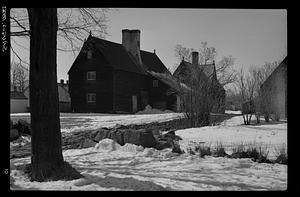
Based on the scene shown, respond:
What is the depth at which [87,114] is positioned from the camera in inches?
547

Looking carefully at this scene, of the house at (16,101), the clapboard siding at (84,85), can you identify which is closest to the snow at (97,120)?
the clapboard siding at (84,85)

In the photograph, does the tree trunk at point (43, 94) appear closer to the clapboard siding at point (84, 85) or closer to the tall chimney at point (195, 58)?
the clapboard siding at point (84, 85)

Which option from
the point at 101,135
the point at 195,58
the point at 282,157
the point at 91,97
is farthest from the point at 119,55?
the point at 282,157

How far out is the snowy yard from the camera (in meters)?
5.11

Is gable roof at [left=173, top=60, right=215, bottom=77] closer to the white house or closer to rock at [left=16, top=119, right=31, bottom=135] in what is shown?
rock at [left=16, top=119, right=31, bottom=135]

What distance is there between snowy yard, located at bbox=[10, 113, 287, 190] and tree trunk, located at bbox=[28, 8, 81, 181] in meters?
0.41

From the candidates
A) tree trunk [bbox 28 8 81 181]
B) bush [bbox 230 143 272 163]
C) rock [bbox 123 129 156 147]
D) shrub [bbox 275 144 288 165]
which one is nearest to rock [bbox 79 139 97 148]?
rock [bbox 123 129 156 147]

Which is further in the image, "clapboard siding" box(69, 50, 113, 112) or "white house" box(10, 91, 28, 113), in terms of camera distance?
"clapboard siding" box(69, 50, 113, 112)

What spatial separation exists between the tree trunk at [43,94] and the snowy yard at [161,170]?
1.33 ft

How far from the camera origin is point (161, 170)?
631 cm

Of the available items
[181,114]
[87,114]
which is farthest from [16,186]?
[181,114]

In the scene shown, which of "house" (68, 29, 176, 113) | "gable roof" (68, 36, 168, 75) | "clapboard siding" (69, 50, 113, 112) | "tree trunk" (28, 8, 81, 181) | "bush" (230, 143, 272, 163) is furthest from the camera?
"clapboard siding" (69, 50, 113, 112)

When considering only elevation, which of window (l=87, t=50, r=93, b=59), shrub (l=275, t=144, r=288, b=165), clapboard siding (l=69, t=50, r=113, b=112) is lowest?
shrub (l=275, t=144, r=288, b=165)

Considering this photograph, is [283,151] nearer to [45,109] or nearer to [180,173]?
[180,173]
